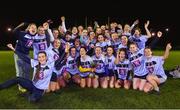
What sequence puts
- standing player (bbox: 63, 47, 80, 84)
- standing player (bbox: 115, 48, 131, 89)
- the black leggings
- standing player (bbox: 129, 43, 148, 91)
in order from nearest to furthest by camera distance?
1. the black leggings
2. standing player (bbox: 129, 43, 148, 91)
3. standing player (bbox: 115, 48, 131, 89)
4. standing player (bbox: 63, 47, 80, 84)

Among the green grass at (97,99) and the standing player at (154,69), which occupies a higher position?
the standing player at (154,69)

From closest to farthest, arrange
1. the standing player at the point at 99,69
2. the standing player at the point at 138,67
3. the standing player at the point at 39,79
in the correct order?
the standing player at the point at 39,79 → the standing player at the point at 138,67 → the standing player at the point at 99,69

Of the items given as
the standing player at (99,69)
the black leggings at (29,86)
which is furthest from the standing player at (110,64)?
the black leggings at (29,86)

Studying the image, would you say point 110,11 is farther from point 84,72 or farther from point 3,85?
point 3,85

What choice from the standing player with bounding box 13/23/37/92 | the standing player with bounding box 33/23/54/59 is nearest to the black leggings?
the standing player with bounding box 13/23/37/92

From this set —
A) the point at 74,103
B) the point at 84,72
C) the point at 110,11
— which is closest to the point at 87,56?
the point at 84,72

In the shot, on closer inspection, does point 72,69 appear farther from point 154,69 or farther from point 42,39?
point 154,69

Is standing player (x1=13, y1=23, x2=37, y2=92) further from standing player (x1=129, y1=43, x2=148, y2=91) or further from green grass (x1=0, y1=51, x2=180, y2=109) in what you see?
standing player (x1=129, y1=43, x2=148, y2=91)

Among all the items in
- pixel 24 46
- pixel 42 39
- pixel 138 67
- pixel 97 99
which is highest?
pixel 42 39

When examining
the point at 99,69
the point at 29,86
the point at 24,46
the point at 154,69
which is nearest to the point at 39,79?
the point at 29,86

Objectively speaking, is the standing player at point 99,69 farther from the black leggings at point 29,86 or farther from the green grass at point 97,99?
the black leggings at point 29,86

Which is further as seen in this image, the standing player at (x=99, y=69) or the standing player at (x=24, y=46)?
the standing player at (x=99, y=69)

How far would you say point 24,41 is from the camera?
396 inches

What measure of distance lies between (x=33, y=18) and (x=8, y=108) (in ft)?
100
